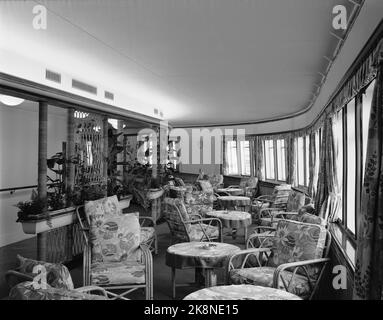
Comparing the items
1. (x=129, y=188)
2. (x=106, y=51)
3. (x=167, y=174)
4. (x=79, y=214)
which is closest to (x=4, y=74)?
(x=106, y=51)

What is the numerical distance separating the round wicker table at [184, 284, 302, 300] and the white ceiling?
2088 millimetres

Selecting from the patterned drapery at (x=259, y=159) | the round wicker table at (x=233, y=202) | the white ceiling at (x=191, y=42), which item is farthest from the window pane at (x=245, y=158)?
the white ceiling at (x=191, y=42)

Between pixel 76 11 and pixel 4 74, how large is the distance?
1406 mm

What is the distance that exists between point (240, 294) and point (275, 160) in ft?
29.1

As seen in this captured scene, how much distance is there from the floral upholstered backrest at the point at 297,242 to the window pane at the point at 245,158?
9.11m

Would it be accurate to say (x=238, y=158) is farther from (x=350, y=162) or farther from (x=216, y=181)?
(x=350, y=162)

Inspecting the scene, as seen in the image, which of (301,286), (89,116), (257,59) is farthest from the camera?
(89,116)

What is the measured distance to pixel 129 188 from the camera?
21.1 ft

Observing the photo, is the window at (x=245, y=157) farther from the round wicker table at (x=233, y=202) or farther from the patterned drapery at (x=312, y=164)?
the patterned drapery at (x=312, y=164)

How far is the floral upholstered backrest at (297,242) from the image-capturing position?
10.1ft

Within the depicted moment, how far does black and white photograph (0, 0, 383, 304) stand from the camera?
7.12ft

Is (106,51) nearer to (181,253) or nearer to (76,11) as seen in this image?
(76,11)

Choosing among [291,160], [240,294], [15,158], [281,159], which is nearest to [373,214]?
[240,294]

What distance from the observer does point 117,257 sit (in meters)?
3.52
